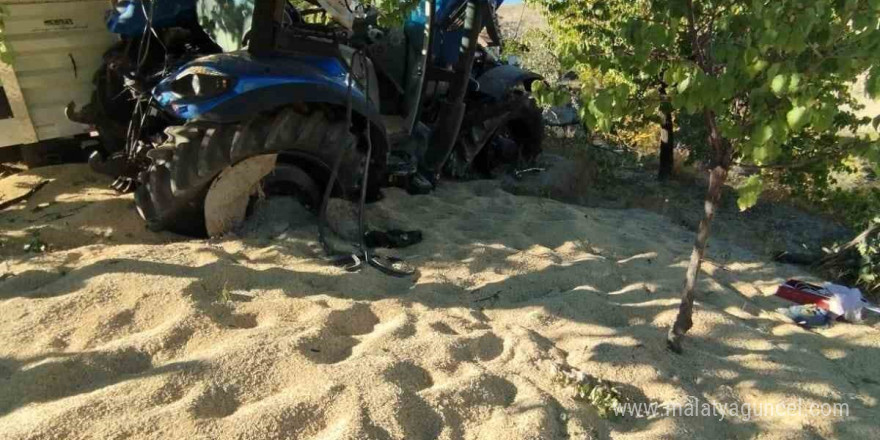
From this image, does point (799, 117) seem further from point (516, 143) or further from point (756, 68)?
point (516, 143)

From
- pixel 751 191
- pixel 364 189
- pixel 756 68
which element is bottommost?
pixel 364 189

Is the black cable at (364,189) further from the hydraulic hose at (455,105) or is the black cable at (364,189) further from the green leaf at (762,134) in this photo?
the green leaf at (762,134)

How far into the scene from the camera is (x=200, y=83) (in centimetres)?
338

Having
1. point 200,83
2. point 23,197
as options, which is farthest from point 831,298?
point 23,197

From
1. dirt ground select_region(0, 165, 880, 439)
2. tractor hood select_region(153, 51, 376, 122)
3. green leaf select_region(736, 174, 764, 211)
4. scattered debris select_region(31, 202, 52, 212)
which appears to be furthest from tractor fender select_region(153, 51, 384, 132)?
green leaf select_region(736, 174, 764, 211)

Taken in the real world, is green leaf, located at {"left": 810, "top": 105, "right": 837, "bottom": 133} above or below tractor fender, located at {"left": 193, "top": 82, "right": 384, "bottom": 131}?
above

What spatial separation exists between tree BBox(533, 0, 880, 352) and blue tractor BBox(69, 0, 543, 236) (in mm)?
1924

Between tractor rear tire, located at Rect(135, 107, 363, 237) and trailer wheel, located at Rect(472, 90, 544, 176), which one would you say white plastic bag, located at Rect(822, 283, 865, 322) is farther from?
trailer wheel, located at Rect(472, 90, 544, 176)

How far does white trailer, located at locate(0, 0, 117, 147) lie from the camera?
4.38 meters

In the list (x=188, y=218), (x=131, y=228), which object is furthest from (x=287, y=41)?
(x=131, y=228)

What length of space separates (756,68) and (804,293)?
8.36 ft

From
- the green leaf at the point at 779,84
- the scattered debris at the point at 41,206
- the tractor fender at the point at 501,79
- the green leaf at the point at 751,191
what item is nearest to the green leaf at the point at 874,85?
the green leaf at the point at 779,84

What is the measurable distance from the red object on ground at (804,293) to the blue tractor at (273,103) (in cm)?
283

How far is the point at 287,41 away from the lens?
12.3 feet
